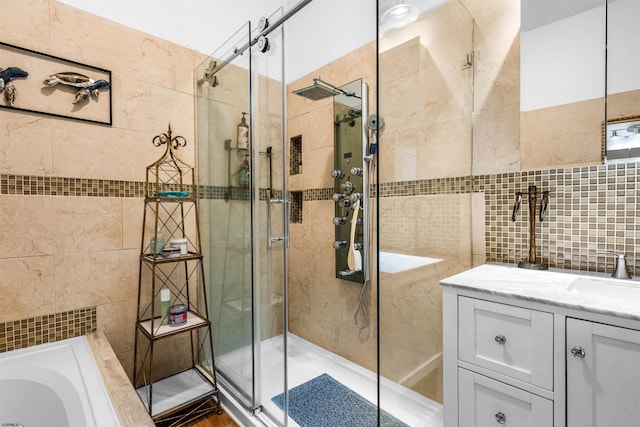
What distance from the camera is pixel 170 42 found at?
1.98 meters

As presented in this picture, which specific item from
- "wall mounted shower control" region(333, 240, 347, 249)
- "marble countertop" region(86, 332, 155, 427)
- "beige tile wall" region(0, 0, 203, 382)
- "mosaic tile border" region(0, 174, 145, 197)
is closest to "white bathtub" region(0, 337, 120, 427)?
"marble countertop" region(86, 332, 155, 427)

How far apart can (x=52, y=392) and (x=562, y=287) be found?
203 centimetres

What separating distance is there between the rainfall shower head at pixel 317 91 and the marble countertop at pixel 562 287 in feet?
4.92

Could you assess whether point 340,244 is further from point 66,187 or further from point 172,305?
point 66,187

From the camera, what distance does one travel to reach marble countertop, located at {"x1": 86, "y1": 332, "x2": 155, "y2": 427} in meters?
1.04

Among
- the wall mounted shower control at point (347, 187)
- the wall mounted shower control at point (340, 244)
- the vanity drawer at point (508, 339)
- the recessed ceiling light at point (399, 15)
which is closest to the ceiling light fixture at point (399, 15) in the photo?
the recessed ceiling light at point (399, 15)

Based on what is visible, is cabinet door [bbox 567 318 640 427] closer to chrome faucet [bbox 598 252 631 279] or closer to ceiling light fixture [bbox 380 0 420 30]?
chrome faucet [bbox 598 252 631 279]

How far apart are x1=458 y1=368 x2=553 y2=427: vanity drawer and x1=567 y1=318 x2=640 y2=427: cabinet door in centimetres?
8

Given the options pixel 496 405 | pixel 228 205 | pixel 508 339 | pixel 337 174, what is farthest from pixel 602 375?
pixel 228 205

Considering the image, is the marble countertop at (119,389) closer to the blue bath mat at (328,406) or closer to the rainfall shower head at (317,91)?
the blue bath mat at (328,406)

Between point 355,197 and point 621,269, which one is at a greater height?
point 355,197

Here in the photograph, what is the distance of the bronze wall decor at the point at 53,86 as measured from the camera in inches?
57.6

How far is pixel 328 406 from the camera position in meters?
1.75

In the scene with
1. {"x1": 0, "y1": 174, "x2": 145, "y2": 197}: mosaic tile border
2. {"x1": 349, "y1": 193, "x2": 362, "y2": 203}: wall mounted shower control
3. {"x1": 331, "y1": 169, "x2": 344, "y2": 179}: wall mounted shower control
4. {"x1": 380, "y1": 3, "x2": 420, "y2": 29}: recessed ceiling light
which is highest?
{"x1": 380, "y1": 3, "x2": 420, "y2": 29}: recessed ceiling light
